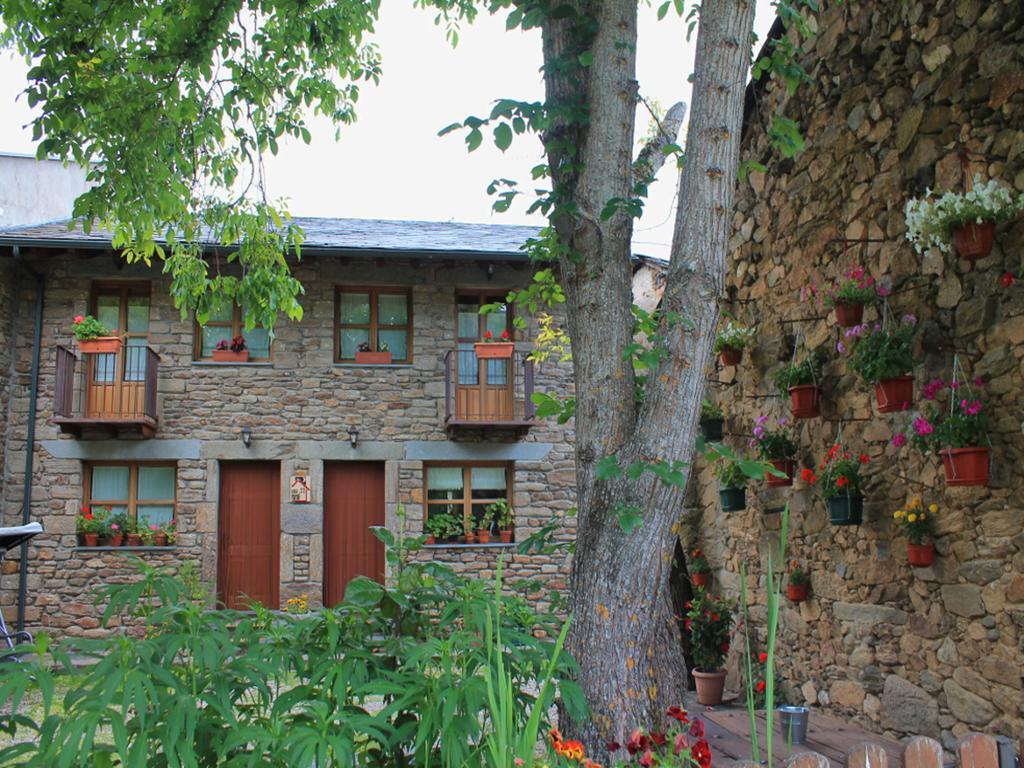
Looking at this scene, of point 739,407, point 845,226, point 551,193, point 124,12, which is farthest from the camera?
point 739,407

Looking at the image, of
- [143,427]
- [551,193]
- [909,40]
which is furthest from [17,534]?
[909,40]

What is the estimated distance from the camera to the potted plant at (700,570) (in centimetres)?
671

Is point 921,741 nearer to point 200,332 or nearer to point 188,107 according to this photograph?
point 188,107

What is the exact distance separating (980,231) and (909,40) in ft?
4.25

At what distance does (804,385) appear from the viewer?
204 inches

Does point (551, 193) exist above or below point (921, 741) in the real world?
above

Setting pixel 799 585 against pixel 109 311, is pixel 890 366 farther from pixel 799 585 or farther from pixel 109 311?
pixel 109 311

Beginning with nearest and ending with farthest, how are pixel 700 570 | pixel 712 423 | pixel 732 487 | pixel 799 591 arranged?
1. pixel 799 591
2. pixel 732 487
3. pixel 712 423
4. pixel 700 570

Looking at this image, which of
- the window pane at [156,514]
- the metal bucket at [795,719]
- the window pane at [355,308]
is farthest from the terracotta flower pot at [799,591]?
the window pane at [156,514]

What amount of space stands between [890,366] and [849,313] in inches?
21.7

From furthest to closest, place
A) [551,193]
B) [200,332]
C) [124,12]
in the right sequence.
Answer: [200,332]
[124,12]
[551,193]

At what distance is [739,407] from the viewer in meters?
6.27

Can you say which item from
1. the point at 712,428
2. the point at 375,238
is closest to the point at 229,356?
the point at 375,238

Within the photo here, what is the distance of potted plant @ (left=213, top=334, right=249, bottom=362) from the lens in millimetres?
11844
